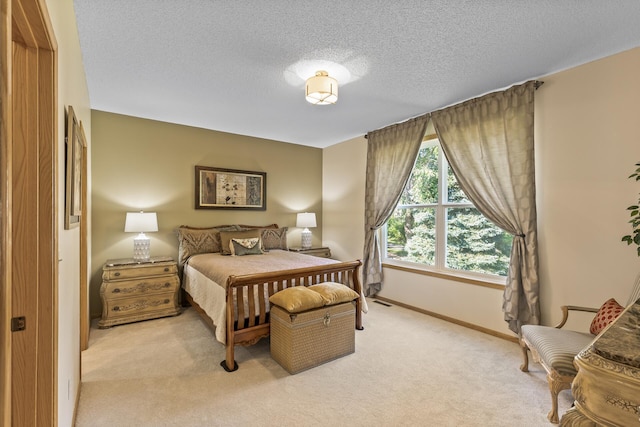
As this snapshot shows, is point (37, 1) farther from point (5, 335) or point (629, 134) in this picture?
point (629, 134)

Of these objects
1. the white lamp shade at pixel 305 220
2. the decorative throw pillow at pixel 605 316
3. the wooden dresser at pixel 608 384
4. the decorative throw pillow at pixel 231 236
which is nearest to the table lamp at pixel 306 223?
the white lamp shade at pixel 305 220

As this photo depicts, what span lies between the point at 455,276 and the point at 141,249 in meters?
3.83

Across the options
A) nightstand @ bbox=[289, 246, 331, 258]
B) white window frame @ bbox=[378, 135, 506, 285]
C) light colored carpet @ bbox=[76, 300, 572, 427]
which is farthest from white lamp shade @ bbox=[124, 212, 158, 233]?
white window frame @ bbox=[378, 135, 506, 285]

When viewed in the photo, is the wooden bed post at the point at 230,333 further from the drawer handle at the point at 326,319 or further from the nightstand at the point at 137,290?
the nightstand at the point at 137,290

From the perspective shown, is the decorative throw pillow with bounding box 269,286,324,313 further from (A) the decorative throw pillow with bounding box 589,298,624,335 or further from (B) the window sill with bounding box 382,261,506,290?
(A) the decorative throw pillow with bounding box 589,298,624,335

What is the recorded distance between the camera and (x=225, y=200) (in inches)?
183

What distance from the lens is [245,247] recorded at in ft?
13.4

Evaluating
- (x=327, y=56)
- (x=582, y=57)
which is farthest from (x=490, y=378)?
(x=327, y=56)

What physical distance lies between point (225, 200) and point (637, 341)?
Result: 450 centimetres

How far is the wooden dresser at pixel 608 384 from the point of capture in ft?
2.56

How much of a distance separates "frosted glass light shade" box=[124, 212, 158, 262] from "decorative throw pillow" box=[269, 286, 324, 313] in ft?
6.74

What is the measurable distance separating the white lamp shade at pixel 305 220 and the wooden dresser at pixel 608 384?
4.26 metres

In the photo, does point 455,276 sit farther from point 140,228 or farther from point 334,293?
point 140,228

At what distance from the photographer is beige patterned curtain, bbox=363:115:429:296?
3.92 meters
